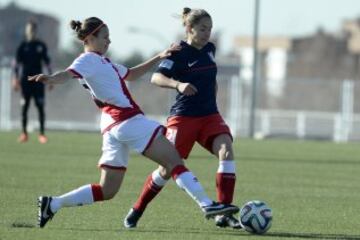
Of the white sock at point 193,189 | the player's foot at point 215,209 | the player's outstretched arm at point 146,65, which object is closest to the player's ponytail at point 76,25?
the player's outstretched arm at point 146,65

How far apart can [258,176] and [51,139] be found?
10.2 m

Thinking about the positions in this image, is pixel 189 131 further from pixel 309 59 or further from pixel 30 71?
pixel 309 59

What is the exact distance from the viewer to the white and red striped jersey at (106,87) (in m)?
8.98

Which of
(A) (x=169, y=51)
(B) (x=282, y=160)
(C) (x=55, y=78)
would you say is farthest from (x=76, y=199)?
(B) (x=282, y=160)

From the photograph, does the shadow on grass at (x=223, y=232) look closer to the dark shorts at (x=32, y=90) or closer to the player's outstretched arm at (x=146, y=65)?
the player's outstretched arm at (x=146, y=65)

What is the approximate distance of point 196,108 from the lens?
9.82m

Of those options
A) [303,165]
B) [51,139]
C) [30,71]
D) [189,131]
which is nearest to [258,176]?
[303,165]

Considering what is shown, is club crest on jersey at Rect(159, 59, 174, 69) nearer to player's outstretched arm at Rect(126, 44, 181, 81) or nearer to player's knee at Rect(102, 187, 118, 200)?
player's outstretched arm at Rect(126, 44, 181, 81)

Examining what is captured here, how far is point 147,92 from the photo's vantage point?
4666 centimetres

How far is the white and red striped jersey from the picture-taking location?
8.98 metres

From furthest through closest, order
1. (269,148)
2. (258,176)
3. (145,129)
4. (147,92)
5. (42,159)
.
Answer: (147,92) → (269,148) → (42,159) → (258,176) → (145,129)

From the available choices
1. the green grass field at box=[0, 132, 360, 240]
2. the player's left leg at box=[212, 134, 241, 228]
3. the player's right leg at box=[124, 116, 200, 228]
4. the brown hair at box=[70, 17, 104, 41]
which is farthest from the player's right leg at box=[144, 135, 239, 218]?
the brown hair at box=[70, 17, 104, 41]

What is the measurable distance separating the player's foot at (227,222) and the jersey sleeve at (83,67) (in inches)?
63.1

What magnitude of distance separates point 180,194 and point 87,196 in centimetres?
341
